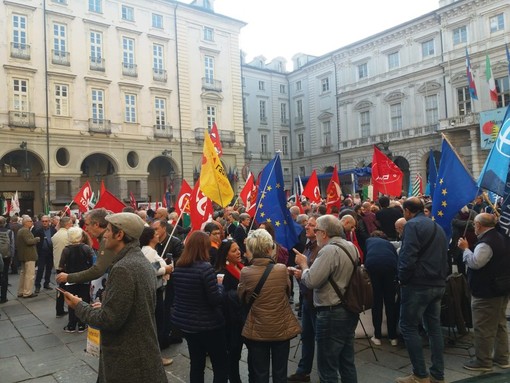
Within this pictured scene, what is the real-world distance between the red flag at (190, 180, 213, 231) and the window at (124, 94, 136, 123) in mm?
23487

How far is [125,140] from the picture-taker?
29516mm

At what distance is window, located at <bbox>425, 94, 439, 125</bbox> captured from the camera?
35750 mm

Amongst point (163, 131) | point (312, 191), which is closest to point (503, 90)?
point (163, 131)

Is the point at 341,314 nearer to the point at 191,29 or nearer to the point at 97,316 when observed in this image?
the point at 97,316

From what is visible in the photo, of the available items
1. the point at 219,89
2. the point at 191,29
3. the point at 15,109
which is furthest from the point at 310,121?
the point at 15,109

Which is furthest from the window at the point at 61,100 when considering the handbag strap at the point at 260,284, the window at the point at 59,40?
the handbag strap at the point at 260,284

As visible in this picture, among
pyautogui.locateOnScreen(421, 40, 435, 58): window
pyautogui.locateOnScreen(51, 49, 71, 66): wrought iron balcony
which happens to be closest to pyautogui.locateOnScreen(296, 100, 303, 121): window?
pyautogui.locateOnScreen(421, 40, 435, 58): window

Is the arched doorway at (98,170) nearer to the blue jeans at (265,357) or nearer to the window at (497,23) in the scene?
the blue jeans at (265,357)

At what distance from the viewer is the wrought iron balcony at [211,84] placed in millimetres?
33562

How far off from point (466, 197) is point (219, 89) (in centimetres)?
3056

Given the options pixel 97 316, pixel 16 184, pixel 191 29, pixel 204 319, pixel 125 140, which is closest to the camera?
pixel 97 316

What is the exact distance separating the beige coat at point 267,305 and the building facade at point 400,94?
22623 mm

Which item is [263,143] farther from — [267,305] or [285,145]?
[267,305]

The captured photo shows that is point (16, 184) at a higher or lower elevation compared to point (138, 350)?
higher
